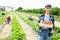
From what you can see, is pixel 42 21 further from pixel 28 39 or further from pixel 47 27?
pixel 28 39

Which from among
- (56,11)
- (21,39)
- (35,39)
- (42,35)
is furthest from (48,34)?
(56,11)

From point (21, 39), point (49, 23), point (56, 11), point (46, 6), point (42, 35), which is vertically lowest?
point (56, 11)

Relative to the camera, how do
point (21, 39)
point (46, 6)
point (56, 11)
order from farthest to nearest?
point (56, 11), point (21, 39), point (46, 6)

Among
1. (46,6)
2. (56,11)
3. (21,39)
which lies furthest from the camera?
(56,11)

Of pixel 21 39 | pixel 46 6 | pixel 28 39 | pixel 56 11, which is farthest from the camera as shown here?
pixel 56 11

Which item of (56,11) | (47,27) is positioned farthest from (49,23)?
(56,11)

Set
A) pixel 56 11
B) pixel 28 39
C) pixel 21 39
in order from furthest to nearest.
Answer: pixel 56 11
pixel 28 39
pixel 21 39

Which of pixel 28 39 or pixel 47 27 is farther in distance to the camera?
pixel 28 39

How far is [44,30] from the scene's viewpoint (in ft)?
22.2

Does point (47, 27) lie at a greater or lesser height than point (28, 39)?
greater

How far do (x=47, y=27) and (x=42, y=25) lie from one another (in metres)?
0.19

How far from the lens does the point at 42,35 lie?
6906mm

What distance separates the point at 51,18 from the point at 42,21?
31 centimetres

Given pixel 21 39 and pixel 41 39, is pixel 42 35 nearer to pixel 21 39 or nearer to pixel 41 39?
pixel 41 39
